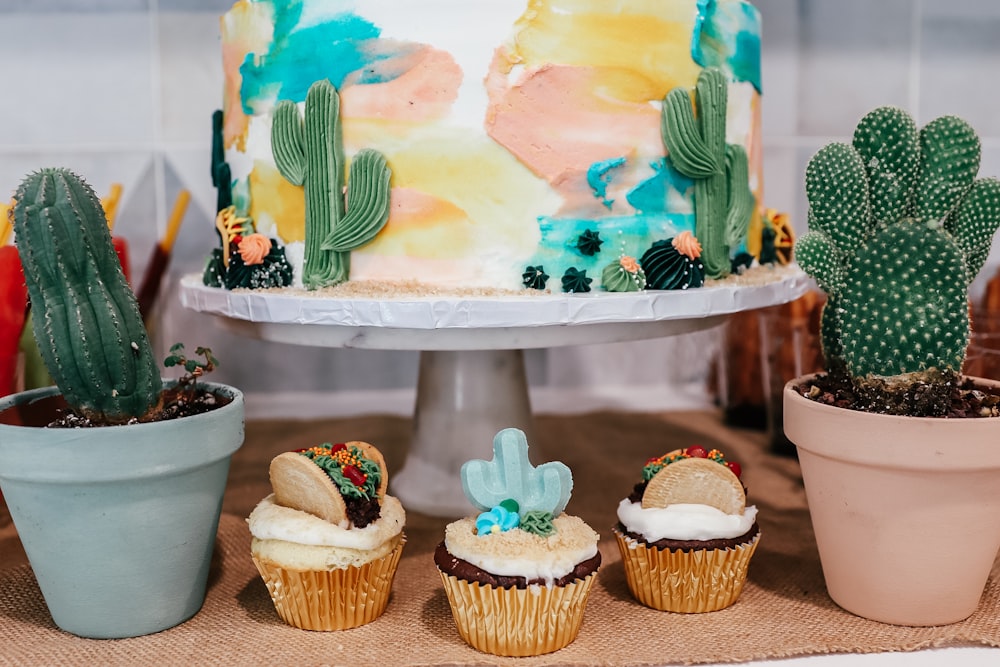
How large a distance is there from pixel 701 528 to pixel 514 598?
28 cm

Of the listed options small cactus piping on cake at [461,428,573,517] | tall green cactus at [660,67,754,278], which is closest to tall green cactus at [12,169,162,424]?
small cactus piping on cake at [461,428,573,517]

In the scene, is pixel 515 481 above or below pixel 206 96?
below

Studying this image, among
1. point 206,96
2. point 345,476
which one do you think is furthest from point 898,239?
point 206,96

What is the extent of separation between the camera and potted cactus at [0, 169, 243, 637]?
109 centimetres

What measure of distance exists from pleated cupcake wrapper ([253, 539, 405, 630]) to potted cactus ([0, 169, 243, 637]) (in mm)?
128

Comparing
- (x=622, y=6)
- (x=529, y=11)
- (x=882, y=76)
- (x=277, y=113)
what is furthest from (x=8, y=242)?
(x=882, y=76)

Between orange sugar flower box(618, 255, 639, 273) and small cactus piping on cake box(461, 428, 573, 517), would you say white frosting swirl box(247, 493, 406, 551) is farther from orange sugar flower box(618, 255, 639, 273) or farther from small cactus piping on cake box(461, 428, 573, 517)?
orange sugar flower box(618, 255, 639, 273)

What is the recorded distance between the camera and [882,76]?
2352mm

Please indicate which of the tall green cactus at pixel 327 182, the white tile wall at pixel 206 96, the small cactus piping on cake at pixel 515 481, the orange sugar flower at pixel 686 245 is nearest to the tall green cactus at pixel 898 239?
the orange sugar flower at pixel 686 245

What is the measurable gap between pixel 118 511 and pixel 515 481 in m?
0.50

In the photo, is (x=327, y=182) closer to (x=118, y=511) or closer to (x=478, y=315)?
(x=478, y=315)

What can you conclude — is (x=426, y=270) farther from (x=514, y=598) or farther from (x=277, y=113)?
(x=514, y=598)

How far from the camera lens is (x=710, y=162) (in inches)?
54.2

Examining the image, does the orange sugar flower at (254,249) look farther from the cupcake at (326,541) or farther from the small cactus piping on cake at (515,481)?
the small cactus piping on cake at (515,481)
